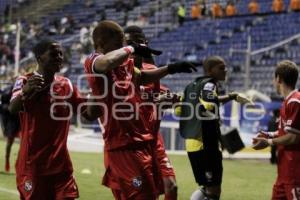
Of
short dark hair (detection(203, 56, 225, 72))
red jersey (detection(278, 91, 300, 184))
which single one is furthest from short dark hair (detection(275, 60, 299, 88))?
short dark hair (detection(203, 56, 225, 72))

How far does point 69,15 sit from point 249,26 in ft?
48.2

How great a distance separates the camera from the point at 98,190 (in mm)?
10219

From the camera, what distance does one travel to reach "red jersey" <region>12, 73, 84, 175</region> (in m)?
5.57

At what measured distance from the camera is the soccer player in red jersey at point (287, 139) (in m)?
5.43

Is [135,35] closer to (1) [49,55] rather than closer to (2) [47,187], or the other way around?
(1) [49,55]

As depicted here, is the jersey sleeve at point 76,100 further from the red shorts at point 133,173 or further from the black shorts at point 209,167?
the black shorts at point 209,167

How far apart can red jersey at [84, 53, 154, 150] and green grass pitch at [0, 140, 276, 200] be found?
441 cm

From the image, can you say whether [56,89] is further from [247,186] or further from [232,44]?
[232,44]

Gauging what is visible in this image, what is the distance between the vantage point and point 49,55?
5.64 meters

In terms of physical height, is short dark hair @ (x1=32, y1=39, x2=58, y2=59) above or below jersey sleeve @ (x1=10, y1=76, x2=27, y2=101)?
above

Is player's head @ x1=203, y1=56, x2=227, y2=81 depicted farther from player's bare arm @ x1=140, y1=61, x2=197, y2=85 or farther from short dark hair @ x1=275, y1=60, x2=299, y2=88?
player's bare arm @ x1=140, y1=61, x2=197, y2=85

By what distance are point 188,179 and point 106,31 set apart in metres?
7.69

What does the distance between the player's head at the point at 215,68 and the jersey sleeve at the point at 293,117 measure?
235 cm

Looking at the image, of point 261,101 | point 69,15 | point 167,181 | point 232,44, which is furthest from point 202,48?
point 167,181
